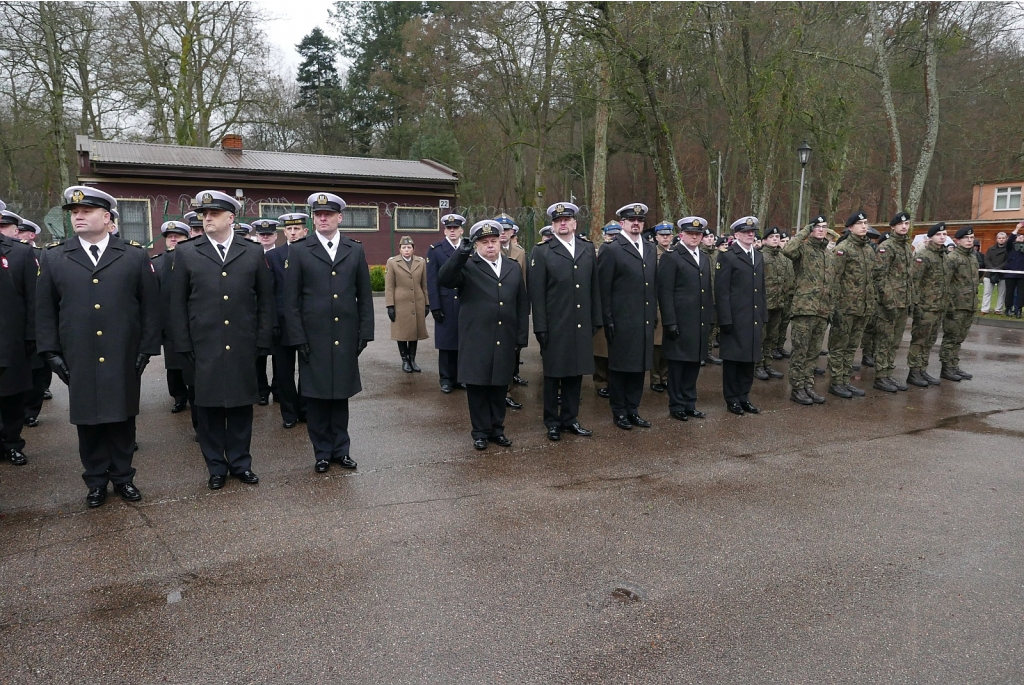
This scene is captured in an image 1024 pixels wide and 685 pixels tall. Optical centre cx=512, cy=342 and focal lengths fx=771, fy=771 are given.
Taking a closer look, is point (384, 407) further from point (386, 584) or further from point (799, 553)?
point (799, 553)

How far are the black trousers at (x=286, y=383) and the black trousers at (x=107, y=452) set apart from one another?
2.12m

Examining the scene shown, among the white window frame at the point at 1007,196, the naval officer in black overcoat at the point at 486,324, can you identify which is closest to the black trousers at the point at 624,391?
the naval officer in black overcoat at the point at 486,324

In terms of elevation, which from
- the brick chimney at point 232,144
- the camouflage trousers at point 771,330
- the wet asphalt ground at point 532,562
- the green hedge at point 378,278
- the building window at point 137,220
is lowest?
the wet asphalt ground at point 532,562

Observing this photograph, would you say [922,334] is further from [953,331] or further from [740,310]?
[740,310]

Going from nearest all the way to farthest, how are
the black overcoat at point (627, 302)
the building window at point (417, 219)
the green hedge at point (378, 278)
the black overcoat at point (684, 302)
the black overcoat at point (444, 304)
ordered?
the black overcoat at point (627, 302) < the black overcoat at point (684, 302) < the black overcoat at point (444, 304) < the green hedge at point (378, 278) < the building window at point (417, 219)

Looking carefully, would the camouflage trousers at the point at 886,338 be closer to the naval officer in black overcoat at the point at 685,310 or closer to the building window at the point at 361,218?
the naval officer in black overcoat at the point at 685,310

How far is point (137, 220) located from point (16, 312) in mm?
19500

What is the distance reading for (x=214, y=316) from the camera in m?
5.50

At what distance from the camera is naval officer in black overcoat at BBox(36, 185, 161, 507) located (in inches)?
202

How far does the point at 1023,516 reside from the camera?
515 centimetres

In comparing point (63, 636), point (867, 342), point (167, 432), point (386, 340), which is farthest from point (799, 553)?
point (386, 340)

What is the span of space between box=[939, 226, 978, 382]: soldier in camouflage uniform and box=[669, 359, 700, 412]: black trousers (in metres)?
4.50

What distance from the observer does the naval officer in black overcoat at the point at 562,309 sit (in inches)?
276

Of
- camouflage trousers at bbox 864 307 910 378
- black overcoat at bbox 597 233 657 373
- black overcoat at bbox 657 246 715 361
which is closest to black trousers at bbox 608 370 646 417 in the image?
black overcoat at bbox 597 233 657 373
